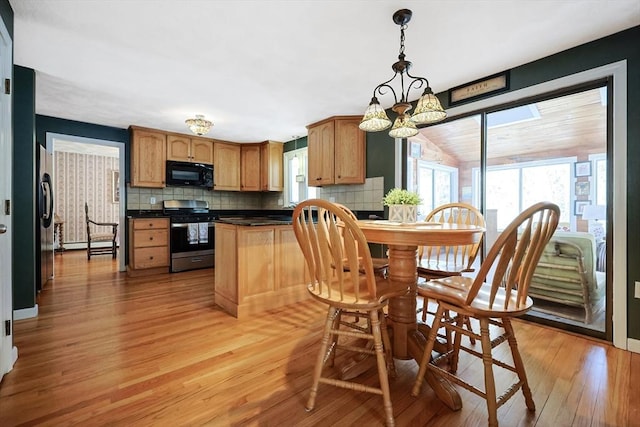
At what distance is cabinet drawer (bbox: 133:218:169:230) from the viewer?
413 centimetres

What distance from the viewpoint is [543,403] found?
55.7 inches

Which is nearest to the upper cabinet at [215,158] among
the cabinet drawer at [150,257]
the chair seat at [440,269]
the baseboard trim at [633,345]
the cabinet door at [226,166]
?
the cabinet door at [226,166]

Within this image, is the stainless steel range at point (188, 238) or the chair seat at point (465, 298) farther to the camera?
the stainless steel range at point (188, 238)

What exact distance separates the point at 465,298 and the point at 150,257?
4.32m

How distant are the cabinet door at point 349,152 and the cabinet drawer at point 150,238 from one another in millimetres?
2763

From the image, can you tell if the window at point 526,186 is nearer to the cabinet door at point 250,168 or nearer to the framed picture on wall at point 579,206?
the framed picture on wall at point 579,206

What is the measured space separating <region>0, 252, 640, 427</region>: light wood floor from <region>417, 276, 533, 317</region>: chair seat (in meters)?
0.53

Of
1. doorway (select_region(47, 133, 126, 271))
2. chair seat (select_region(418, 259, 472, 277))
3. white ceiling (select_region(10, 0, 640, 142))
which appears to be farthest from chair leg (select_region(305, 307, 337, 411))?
doorway (select_region(47, 133, 126, 271))

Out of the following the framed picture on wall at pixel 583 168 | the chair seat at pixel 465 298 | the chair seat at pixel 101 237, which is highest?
the framed picture on wall at pixel 583 168

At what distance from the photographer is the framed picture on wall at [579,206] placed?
2298mm

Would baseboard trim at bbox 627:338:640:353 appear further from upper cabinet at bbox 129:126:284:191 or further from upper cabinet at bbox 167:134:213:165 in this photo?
upper cabinet at bbox 167:134:213:165

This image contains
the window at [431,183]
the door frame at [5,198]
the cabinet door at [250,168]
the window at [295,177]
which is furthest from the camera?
the cabinet door at [250,168]

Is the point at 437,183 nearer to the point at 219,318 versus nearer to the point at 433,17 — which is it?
the point at 433,17

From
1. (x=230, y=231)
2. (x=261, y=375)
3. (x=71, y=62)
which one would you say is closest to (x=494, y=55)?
(x=230, y=231)
